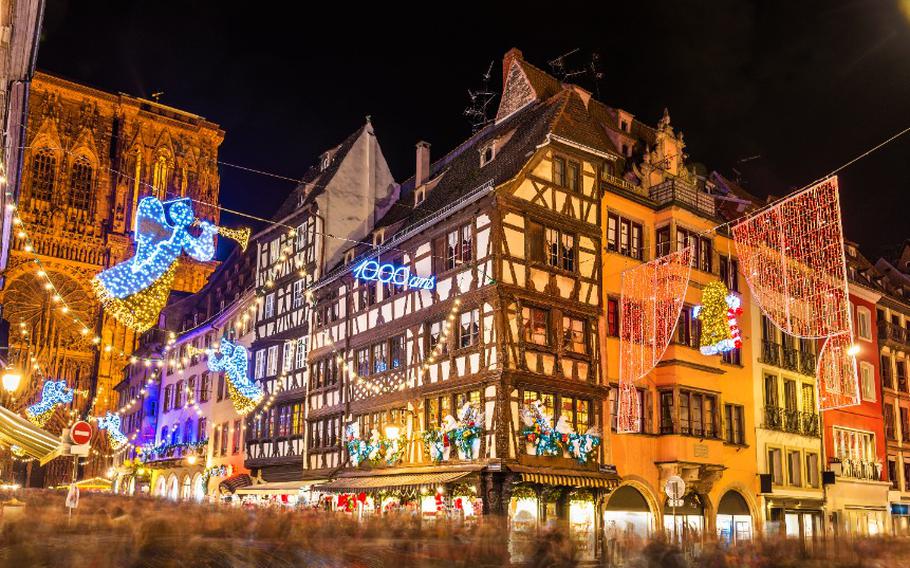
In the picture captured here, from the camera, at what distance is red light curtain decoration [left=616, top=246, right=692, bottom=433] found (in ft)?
87.1

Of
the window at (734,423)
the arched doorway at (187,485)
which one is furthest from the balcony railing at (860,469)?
the arched doorway at (187,485)

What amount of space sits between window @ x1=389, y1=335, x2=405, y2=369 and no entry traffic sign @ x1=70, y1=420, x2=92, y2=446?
14.2 meters

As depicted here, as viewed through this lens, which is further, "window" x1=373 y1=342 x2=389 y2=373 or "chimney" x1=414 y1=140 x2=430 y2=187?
"chimney" x1=414 y1=140 x2=430 y2=187

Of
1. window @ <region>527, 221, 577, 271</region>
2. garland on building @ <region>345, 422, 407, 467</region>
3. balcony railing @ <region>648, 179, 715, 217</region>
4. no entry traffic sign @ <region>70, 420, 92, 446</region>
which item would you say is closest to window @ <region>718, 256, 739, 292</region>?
balcony railing @ <region>648, 179, 715, 217</region>

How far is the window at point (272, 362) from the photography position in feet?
122

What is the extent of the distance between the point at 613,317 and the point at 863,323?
16.3 m

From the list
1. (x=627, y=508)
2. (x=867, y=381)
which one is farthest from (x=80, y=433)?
(x=867, y=381)

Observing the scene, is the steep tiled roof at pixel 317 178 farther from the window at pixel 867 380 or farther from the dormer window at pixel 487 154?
the window at pixel 867 380

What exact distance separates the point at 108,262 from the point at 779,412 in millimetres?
53238

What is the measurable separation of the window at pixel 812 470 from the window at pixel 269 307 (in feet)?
73.8

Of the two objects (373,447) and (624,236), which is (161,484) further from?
(624,236)

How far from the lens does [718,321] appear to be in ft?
91.2

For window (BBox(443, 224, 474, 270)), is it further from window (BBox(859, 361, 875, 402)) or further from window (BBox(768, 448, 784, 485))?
window (BBox(859, 361, 875, 402))

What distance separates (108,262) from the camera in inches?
2670
